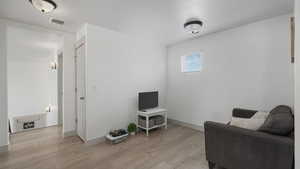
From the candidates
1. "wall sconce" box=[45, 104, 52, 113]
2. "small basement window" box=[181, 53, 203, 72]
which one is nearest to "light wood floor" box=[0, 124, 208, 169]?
"wall sconce" box=[45, 104, 52, 113]

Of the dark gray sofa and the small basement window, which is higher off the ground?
the small basement window

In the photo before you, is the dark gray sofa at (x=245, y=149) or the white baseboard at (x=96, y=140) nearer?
the dark gray sofa at (x=245, y=149)

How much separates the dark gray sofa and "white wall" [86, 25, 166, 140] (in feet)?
6.73

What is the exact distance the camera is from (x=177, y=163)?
85.2 inches

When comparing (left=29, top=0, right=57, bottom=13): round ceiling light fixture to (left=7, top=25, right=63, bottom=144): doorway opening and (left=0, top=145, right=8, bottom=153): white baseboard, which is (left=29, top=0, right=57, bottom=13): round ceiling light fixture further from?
(left=0, top=145, right=8, bottom=153): white baseboard

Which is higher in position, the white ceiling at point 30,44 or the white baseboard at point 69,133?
the white ceiling at point 30,44

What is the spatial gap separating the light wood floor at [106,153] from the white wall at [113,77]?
0.47 m

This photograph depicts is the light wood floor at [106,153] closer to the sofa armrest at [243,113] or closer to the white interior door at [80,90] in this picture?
the white interior door at [80,90]

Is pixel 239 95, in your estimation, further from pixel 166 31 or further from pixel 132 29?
pixel 132 29

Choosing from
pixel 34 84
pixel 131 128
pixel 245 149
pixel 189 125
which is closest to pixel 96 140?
pixel 131 128

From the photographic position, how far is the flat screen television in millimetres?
3506

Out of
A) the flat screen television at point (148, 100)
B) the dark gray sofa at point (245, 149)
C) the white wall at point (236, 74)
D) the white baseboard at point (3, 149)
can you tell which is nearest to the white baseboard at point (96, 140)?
the flat screen television at point (148, 100)

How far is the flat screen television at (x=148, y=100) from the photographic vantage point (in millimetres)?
3506

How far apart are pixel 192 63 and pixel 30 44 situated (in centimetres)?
459
